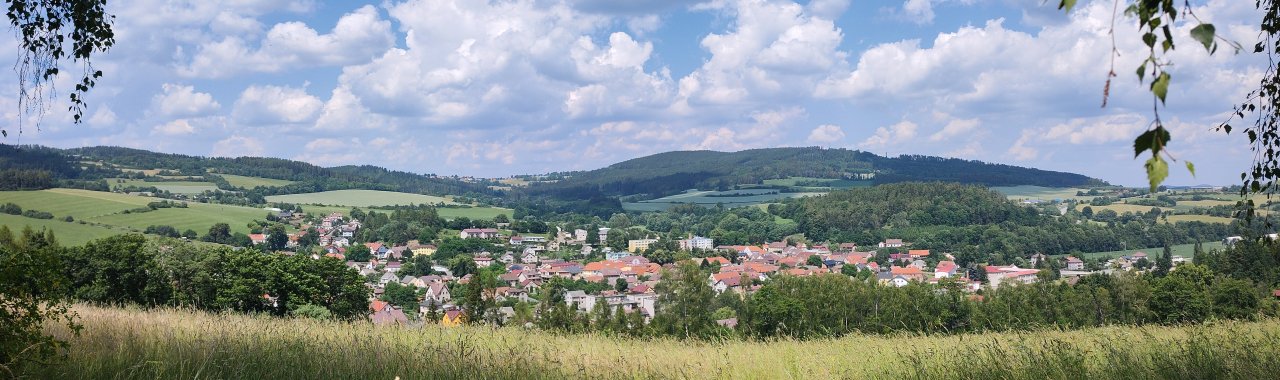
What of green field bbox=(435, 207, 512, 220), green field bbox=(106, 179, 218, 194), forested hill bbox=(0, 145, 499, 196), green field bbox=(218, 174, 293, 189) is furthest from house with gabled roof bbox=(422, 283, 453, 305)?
green field bbox=(218, 174, 293, 189)

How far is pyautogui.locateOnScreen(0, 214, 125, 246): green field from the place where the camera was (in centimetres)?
6309

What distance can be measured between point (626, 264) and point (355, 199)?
7624cm

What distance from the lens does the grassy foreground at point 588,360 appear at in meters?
5.05

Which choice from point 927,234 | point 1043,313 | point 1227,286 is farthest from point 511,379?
point 927,234

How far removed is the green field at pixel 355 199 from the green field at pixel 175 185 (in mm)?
10852

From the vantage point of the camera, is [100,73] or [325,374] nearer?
[325,374]

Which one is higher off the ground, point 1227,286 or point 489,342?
point 489,342

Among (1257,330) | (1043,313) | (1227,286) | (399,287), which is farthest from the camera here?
(399,287)

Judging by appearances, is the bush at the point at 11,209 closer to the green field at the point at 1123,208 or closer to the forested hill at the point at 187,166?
the forested hill at the point at 187,166

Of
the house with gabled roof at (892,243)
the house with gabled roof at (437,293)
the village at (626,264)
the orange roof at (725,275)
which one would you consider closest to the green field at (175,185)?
the village at (626,264)

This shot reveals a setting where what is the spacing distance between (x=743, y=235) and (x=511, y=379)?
432 ft

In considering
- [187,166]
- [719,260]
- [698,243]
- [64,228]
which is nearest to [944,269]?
[719,260]

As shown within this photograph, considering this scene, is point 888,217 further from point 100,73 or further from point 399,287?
point 100,73

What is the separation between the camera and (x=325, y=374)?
5176 millimetres
